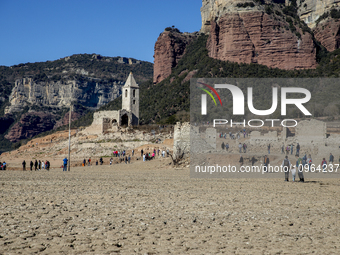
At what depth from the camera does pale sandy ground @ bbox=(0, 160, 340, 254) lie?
5.45 meters

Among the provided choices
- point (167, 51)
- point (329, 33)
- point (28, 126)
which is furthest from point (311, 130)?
point (28, 126)

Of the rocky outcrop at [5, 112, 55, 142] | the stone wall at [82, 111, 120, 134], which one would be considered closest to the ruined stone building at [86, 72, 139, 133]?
the stone wall at [82, 111, 120, 134]

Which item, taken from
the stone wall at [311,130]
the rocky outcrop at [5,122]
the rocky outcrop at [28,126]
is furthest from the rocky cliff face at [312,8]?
the rocky outcrop at [5,122]

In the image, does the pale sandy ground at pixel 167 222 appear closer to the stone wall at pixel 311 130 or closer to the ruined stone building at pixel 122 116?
the stone wall at pixel 311 130

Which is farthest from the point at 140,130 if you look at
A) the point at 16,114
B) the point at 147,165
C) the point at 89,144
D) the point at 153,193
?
the point at 16,114

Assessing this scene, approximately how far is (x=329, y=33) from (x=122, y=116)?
47751mm

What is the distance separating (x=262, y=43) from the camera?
67875 millimetres

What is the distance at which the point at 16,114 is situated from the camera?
12231 cm

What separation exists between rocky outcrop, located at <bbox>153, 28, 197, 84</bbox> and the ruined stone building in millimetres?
34633

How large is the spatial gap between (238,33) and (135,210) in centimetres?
6554

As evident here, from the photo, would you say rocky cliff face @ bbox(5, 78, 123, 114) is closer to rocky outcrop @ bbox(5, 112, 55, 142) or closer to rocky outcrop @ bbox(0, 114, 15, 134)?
rocky outcrop @ bbox(0, 114, 15, 134)

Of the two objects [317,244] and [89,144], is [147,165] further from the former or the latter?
[317,244]

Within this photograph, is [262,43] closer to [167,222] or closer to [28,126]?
[167,222]

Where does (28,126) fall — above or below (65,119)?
below
